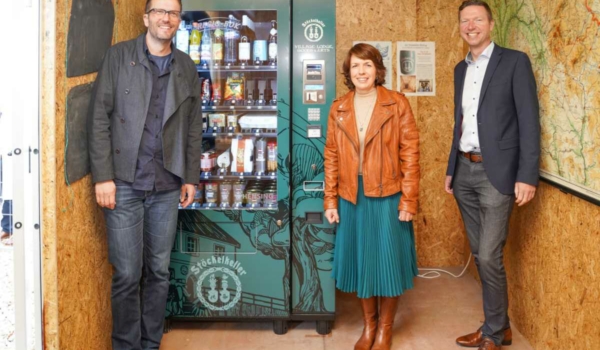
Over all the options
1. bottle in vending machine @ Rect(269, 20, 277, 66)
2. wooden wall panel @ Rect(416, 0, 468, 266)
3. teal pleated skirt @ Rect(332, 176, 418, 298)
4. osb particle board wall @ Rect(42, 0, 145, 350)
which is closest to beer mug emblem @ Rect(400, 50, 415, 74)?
wooden wall panel @ Rect(416, 0, 468, 266)

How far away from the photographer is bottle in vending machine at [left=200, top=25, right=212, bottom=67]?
354 centimetres

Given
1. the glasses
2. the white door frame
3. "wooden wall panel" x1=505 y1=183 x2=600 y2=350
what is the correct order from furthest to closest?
the glasses < "wooden wall panel" x1=505 y1=183 x2=600 y2=350 < the white door frame

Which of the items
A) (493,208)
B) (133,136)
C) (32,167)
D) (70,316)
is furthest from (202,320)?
(493,208)

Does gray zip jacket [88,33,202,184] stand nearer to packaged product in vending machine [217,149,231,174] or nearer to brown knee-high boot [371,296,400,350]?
packaged product in vending machine [217,149,231,174]

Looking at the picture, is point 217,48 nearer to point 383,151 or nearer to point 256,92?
point 256,92

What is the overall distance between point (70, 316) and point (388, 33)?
3.22m

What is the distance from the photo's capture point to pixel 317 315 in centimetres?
359

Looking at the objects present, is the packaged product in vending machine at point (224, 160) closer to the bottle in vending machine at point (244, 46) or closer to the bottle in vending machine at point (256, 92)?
the bottle in vending machine at point (256, 92)

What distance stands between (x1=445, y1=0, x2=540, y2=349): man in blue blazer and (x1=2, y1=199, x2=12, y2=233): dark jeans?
2433 mm

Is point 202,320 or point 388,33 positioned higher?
point 388,33

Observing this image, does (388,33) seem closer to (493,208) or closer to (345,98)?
(345,98)

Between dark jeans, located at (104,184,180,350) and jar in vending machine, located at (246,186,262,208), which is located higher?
jar in vending machine, located at (246,186,262,208)

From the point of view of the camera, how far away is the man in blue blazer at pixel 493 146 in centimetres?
299

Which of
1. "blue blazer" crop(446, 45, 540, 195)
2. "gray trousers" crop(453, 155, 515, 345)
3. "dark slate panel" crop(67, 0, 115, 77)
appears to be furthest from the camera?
"gray trousers" crop(453, 155, 515, 345)
